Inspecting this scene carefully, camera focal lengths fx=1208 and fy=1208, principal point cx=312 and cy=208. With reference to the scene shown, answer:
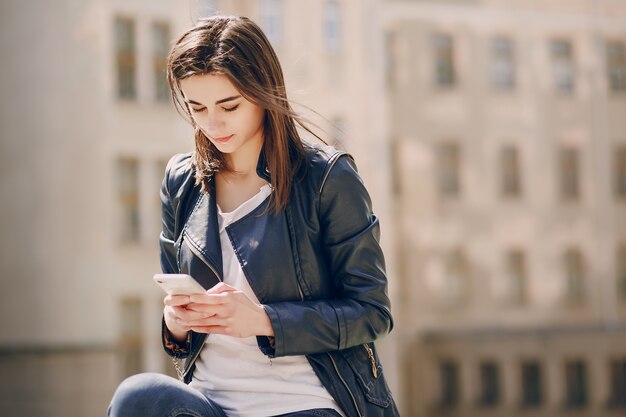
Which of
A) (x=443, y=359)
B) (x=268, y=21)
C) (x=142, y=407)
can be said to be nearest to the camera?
(x=142, y=407)

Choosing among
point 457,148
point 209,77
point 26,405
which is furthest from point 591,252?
point 209,77

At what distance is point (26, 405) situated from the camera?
1805 cm

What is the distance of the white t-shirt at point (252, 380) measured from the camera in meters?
2.00

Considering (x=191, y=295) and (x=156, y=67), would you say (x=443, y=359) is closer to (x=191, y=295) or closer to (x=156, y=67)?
(x=156, y=67)

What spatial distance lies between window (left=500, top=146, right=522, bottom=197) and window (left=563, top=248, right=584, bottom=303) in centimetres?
163

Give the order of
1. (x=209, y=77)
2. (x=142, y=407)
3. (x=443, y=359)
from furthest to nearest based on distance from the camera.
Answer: (x=443, y=359)
(x=209, y=77)
(x=142, y=407)

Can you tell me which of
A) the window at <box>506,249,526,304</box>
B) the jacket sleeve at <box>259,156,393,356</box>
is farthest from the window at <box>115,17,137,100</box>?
the jacket sleeve at <box>259,156,393,356</box>

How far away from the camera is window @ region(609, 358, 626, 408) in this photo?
24031 mm

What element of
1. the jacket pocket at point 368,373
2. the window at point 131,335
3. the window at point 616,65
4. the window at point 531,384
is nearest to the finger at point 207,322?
the jacket pocket at point 368,373

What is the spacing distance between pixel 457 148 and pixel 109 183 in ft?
28.1

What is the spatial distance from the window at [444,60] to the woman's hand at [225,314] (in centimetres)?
2254

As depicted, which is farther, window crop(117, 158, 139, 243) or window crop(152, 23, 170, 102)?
window crop(152, 23, 170, 102)

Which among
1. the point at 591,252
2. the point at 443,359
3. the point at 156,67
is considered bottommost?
the point at 443,359

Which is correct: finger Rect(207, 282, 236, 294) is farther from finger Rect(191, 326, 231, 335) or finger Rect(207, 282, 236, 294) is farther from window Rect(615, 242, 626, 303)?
window Rect(615, 242, 626, 303)
